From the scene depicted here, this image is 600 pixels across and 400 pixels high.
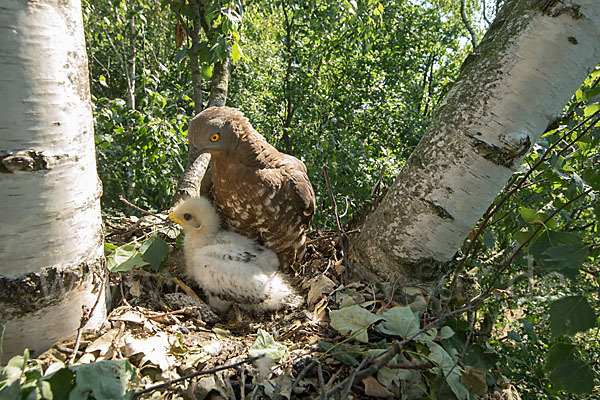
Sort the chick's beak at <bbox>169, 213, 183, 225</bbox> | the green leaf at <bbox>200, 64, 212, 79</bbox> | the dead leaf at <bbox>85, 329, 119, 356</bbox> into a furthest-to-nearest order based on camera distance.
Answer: the green leaf at <bbox>200, 64, 212, 79</bbox> < the chick's beak at <bbox>169, 213, 183, 225</bbox> < the dead leaf at <bbox>85, 329, 119, 356</bbox>

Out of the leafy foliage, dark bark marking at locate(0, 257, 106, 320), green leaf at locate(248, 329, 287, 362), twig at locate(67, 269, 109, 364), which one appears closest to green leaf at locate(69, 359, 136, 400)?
the leafy foliage

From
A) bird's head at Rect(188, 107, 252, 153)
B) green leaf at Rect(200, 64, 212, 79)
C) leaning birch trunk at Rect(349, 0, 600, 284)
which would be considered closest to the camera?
leaning birch trunk at Rect(349, 0, 600, 284)

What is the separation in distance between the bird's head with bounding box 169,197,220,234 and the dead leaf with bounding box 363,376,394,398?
1.46m

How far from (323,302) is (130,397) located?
1.03 meters

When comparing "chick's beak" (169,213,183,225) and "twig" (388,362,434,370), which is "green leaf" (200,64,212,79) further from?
"twig" (388,362,434,370)

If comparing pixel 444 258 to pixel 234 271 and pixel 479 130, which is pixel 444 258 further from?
pixel 234 271

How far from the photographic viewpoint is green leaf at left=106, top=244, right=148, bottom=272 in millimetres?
1821

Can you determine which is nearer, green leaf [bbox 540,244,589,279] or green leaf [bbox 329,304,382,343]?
green leaf [bbox 540,244,589,279]

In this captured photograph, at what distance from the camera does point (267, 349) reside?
4.69 feet

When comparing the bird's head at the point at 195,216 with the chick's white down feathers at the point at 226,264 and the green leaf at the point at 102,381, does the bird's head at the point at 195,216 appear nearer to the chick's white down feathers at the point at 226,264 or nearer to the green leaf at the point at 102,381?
the chick's white down feathers at the point at 226,264

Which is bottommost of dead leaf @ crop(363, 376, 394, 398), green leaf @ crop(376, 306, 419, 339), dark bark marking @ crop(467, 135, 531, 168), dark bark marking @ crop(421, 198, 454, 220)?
dead leaf @ crop(363, 376, 394, 398)

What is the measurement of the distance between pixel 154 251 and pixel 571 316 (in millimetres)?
1740

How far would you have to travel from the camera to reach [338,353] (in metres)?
1.33

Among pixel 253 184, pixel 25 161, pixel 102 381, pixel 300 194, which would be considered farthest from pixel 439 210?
pixel 25 161
